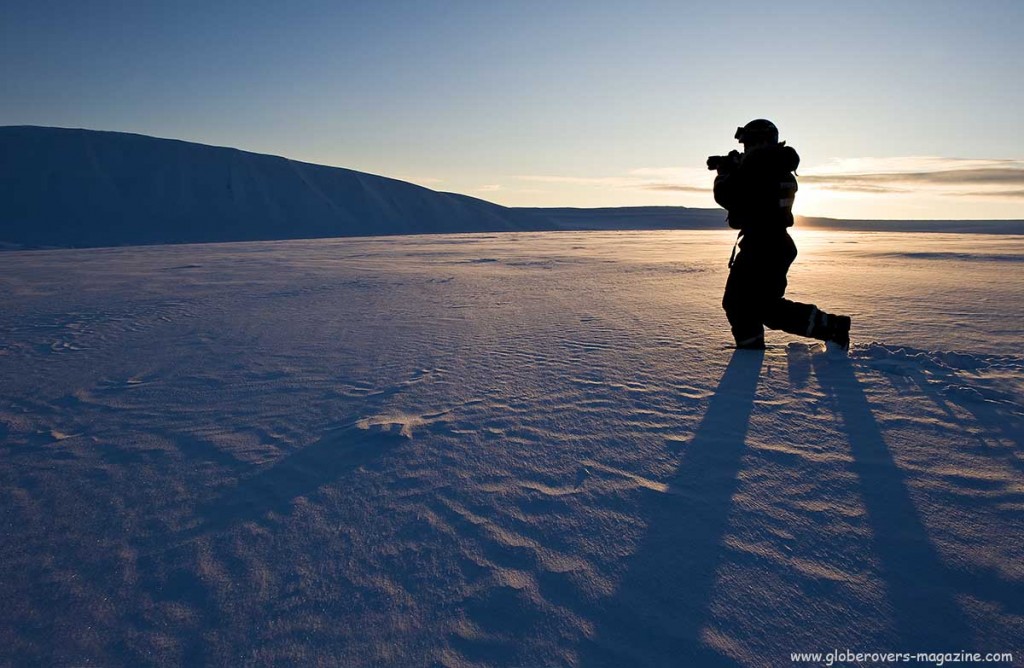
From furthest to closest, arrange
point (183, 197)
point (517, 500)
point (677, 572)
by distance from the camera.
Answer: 1. point (183, 197)
2. point (517, 500)
3. point (677, 572)

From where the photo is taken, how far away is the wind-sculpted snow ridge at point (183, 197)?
40781 mm

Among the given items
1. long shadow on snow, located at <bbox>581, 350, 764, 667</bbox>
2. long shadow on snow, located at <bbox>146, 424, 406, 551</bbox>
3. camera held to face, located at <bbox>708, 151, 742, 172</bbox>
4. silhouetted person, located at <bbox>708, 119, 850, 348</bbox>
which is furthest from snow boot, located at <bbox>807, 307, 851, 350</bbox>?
long shadow on snow, located at <bbox>146, 424, 406, 551</bbox>

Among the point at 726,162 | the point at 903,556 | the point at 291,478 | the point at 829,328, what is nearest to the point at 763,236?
the point at 726,162

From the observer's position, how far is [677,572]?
167 centimetres

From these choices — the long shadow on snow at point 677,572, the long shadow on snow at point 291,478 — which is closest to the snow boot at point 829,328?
the long shadow on snow at point 677,572

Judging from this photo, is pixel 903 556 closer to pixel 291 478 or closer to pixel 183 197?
pixel 291 478

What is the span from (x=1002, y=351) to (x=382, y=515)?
430 cm

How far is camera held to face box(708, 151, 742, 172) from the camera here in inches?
150

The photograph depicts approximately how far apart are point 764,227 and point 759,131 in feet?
2.21

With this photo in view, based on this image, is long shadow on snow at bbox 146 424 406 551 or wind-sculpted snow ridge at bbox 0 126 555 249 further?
wind-sculpted snow ridge at bbox 0 126 555 249

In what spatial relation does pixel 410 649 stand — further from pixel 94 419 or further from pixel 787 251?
pixel 787 251

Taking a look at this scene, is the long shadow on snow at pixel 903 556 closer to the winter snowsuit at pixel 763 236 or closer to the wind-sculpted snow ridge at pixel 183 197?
the winter snowsuit at pixel 763 236

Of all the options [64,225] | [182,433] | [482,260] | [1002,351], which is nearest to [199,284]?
[482,260]

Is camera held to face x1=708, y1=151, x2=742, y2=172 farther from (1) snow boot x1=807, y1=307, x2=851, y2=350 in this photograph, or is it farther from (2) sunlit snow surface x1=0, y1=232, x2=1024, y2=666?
(2) sunlit snow surface x1=0, y1=232, x2=1024, y2=666
